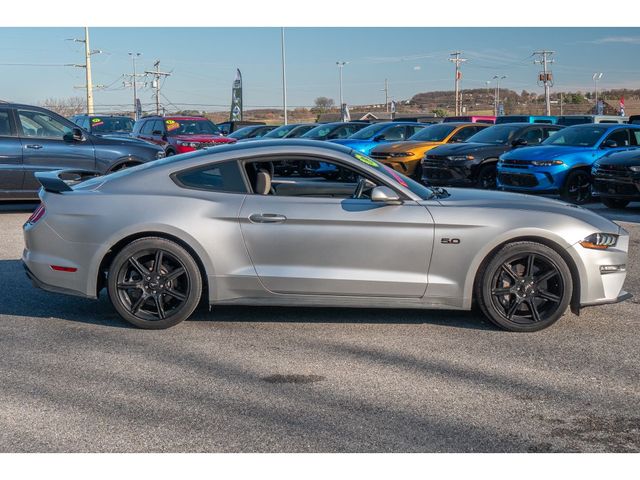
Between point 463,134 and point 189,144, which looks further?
point 189,144

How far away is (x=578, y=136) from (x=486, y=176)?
6.45 ft

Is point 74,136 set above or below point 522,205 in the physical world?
above

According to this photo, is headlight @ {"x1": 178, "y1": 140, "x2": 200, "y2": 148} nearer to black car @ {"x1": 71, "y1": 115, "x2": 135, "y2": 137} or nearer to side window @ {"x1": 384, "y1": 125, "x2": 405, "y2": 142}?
side window @ {"x1": 384, "y1": 125, "x2": 405, "y2": 142}

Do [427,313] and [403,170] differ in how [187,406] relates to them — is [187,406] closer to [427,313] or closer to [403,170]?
[427,313]

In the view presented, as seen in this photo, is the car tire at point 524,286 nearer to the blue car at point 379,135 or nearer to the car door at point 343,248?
the car door at point 343,248

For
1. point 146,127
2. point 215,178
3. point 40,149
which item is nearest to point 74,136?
point 40,149

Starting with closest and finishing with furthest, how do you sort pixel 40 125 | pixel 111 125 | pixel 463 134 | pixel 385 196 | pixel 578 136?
1. pixel 385 196
2. pixel 40 125
3. pixel 578 136
4. pixel 463 134
5. pixel 111 125

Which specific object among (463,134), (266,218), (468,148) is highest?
(463,134)

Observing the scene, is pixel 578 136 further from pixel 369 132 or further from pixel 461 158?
pixel 369 132

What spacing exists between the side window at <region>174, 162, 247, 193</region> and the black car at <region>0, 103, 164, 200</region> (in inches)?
272

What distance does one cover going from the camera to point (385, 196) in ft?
20.2

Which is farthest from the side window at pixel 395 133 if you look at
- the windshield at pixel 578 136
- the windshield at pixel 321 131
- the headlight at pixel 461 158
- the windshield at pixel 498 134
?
the windshield at pixel 578 136

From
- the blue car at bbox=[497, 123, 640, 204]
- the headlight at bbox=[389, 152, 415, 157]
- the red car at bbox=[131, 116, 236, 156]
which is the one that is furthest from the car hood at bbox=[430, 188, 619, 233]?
the red car at bbox=[131, 116, 236, 156]

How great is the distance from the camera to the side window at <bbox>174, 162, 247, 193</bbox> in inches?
254
